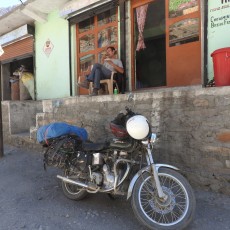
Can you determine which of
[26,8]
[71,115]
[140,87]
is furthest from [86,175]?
[26,8]

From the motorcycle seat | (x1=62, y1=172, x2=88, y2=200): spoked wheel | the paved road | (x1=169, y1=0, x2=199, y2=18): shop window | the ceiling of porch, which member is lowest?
the paved road

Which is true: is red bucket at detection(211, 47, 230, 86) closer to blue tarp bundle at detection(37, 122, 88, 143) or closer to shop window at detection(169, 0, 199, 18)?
shop window at detection(169, 0, 199, 18)

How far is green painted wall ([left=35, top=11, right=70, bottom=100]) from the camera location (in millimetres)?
8023

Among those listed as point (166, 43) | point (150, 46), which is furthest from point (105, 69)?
point (166, 43)

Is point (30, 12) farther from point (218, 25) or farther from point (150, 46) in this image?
point (218, 25)

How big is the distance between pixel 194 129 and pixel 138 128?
143cm

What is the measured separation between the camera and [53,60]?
8.41 metres

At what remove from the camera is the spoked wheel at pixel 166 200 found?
115 inches

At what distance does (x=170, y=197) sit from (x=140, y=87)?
12.7 ft

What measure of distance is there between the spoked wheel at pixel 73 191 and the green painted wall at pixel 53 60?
4.27 metres

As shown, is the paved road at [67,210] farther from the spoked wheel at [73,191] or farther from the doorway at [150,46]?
the doorway at [150,46]

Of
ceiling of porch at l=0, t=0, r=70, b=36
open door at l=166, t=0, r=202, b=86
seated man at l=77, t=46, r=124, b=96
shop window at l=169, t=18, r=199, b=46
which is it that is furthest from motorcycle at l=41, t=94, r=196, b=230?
ceiling of porch at l=0, t=0, r=70, b=36

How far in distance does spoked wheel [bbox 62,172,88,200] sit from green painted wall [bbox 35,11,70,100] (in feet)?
14.0

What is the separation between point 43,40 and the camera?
28.9 feet
